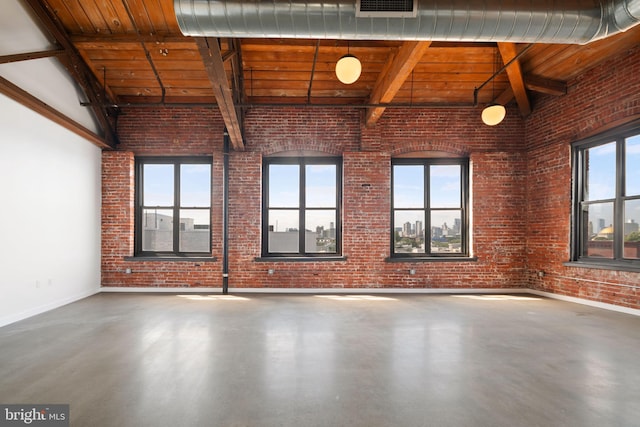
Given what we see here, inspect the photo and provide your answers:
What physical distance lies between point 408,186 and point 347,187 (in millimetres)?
1355

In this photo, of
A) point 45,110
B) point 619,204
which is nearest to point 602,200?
point 619,204

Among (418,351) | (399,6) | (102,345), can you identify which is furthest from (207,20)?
(418,351)

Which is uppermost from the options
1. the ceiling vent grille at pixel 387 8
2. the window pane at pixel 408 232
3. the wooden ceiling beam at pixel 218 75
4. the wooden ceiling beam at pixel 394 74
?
the wooden ceiling beam at pixel 394 74

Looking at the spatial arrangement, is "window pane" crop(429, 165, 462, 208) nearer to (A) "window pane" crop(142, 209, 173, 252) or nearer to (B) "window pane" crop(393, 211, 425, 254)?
(B) "window pane" crop(393, 211, 425, 254)

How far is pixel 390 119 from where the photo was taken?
21.5 feet

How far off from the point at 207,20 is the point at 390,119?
4316 mm

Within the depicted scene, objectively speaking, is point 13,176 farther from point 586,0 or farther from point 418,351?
point 586,0

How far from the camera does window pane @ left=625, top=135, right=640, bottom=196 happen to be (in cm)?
480

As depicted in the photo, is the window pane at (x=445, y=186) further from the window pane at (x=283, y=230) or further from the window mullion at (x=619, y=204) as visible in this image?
the window pane at (x=283, y=230)

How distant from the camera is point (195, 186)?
6730 mm

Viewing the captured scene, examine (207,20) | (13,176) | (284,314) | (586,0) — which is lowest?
(284,314)

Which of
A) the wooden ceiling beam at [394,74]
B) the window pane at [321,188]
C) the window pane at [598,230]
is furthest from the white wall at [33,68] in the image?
the window pane at [598,230]

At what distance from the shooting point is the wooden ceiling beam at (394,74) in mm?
4148

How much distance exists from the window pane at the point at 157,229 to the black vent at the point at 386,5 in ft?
18.1
